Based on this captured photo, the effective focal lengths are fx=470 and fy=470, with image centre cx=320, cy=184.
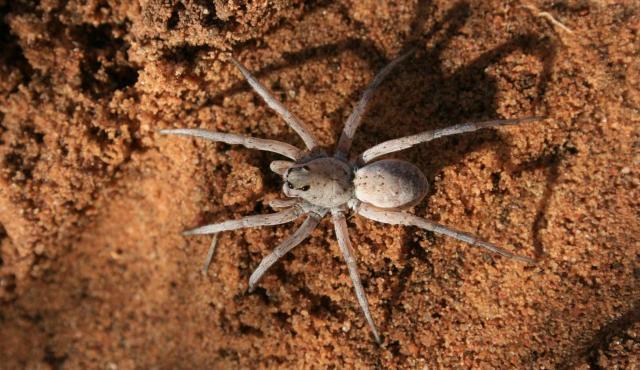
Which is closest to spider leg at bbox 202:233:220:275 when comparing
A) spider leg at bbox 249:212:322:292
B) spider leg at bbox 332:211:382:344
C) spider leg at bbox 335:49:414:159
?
spider leg at bbox 249:212:322:292

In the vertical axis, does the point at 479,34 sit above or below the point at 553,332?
above

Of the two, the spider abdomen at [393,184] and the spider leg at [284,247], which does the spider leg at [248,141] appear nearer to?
the spider leg at [284,247]

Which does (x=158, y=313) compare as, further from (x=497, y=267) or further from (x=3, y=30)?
(x=497, y=267)

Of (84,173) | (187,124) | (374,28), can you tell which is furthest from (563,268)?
(84,173)

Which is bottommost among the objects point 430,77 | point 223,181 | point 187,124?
point 223,181

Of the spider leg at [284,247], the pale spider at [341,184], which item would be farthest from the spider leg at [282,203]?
the spider leg at [284,247]

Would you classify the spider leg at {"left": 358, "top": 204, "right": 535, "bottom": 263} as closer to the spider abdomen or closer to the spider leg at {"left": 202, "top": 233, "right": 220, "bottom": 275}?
the spider abdomen

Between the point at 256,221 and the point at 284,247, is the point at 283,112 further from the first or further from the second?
the point at 284,247
